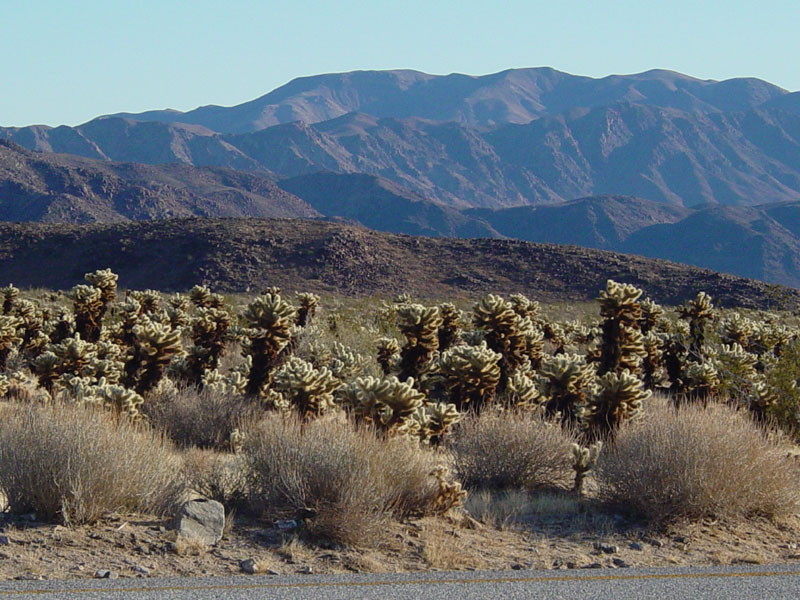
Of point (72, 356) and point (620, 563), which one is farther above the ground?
point (72, 356)

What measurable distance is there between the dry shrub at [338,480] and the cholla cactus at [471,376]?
2.54 metres

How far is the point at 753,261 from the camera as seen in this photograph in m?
132

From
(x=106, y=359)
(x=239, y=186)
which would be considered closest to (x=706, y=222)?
(x=239, y=186)

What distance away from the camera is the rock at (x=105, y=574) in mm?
6129

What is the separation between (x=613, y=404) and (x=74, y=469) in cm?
565

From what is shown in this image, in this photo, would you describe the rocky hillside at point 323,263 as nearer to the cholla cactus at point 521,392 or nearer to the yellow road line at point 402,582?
the cholla cactus at point 521,392

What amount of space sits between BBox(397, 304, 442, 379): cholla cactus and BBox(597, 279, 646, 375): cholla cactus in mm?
2300

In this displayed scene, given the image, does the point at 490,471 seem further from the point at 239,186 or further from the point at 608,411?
the point at 239,186

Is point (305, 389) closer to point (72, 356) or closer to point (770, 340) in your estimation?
point (72, 356)

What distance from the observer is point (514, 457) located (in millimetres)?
8883

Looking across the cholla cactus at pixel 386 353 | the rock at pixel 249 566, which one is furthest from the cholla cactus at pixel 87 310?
the rock at pixel 249 566

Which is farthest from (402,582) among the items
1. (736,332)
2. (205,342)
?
(736,332)

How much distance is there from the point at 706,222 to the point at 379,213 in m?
54.2

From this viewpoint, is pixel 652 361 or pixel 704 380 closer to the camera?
pixel 704 380
